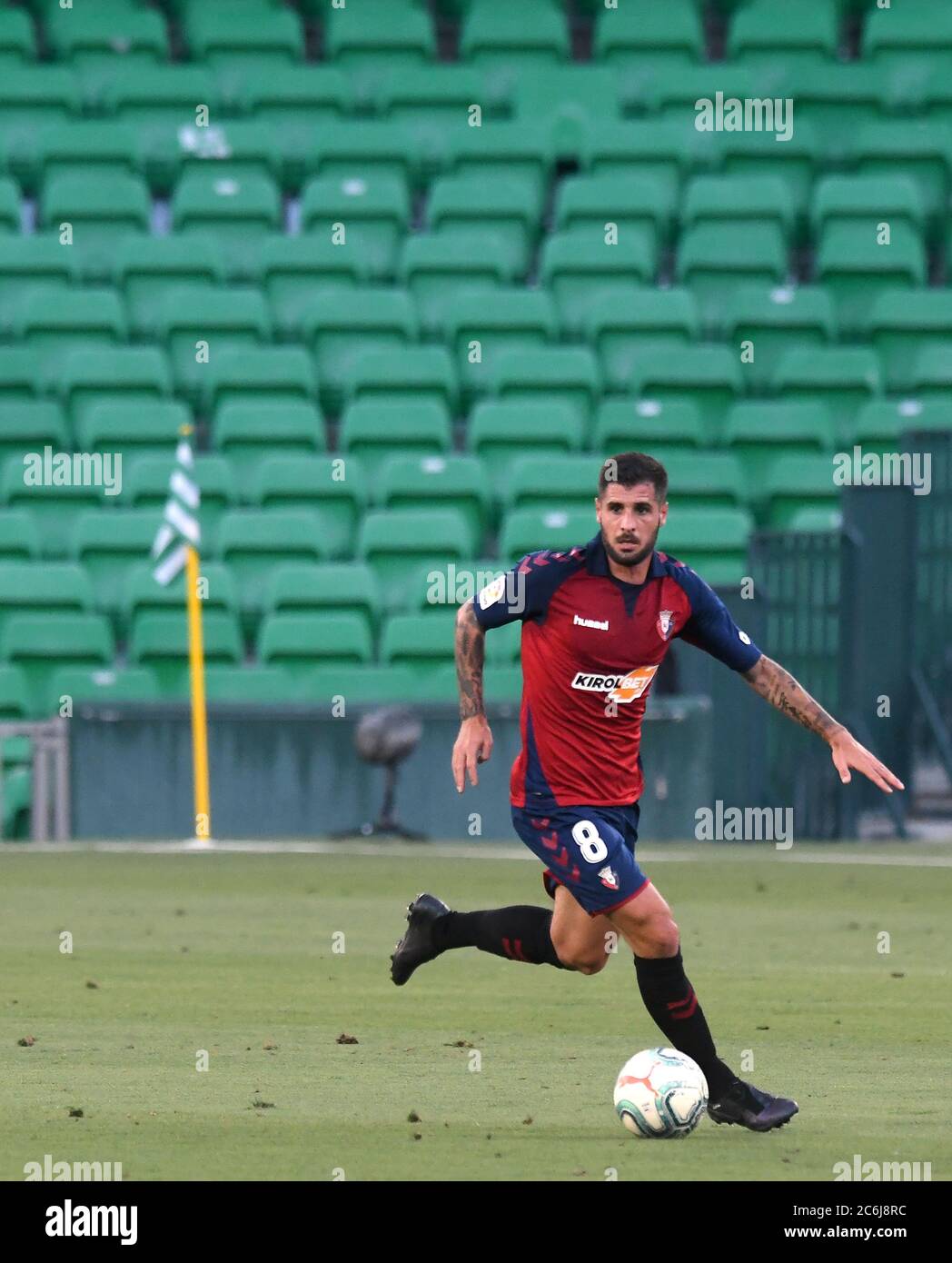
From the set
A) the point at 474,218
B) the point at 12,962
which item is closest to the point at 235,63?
the point at 474,218

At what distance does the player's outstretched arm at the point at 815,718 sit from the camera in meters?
7.10

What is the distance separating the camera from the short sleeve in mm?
7387

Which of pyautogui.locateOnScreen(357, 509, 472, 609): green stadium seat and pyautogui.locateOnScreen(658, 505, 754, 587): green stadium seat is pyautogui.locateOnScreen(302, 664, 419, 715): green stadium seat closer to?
pyautogui.locateOnScreen(357, 509, 472, 609): green stadium seat

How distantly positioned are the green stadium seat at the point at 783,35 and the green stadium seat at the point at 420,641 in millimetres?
7370

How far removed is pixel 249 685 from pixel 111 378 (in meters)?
3.57

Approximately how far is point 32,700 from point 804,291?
7545 millimetres

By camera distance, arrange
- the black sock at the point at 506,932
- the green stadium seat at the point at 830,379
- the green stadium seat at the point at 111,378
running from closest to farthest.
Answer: the black sock at the point at 506,932 → the green stadium seat at the point at 830,379 → the green stadium seat at the point at 111,378

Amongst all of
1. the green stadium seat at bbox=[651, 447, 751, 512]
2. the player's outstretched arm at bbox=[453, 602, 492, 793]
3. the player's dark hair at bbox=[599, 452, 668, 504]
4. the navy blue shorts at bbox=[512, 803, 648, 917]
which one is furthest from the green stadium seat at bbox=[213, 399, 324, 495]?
the player's dark hair at bbox=[599, 452, 668, 504]

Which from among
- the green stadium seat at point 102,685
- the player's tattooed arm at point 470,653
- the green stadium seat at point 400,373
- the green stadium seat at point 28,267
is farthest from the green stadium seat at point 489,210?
the player's tattooed arm at point 470,653

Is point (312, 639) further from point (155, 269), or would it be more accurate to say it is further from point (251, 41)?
point (251, 41)

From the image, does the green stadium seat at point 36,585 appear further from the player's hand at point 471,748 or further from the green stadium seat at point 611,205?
the player's hand at point 471,748

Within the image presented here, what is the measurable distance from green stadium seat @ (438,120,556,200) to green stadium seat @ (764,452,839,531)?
4308 millimetres

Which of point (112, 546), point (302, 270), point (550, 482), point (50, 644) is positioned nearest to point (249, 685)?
point (50, 644)
